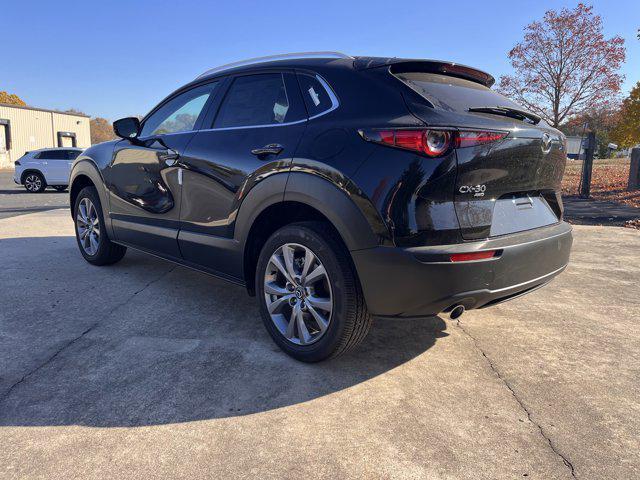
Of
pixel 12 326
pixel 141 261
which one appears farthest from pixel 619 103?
pixel 12 326

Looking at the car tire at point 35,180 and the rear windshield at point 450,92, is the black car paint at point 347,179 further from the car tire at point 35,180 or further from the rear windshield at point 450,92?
the car tire at point 35,180

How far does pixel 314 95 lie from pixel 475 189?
1.11 m

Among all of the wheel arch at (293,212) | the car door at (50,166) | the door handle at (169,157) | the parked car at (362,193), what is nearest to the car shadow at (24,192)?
the car door at (50,166)

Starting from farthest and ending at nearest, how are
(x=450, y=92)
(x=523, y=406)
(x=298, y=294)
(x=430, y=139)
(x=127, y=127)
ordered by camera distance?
(x=127, y=127)
(x=298, y=294)
(x=450, y=92)
(x=523, y=406)
(x=430, y=139)

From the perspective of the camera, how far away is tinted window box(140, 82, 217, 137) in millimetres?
3812

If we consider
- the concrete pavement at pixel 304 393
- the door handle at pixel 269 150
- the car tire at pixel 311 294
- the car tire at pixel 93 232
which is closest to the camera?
the concrete pavement at pixel 304 393

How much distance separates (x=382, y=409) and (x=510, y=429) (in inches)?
23.4

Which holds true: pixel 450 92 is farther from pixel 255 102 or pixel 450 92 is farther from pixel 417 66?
pixel 255 102

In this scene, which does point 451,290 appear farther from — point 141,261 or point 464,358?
point 141,261

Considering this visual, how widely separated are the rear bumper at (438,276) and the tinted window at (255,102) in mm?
1164

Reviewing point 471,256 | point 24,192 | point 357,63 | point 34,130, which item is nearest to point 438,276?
point 471,256

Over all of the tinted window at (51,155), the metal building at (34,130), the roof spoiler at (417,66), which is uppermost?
the metal building at (34,130)

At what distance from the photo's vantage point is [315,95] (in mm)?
2879

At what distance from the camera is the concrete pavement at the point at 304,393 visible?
2025 mm
